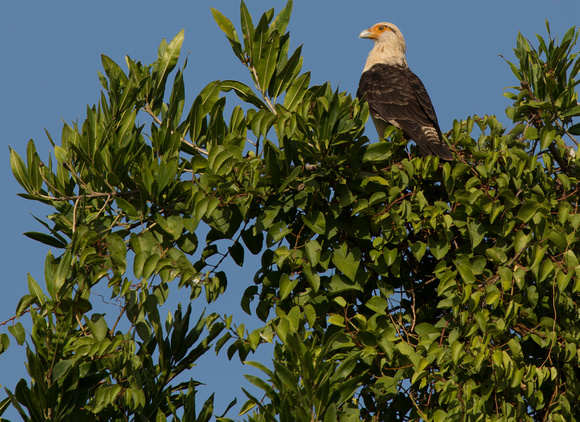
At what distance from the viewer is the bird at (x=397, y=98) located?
18.0ft

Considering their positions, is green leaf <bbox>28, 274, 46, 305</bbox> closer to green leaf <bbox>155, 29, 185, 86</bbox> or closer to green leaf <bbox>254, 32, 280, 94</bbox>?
green leaf <bbox>155, 29, 185, 86</bbox>

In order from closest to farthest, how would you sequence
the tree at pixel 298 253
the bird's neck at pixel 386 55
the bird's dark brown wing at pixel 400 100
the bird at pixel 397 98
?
1. the tree at pixel 298 253
2. the bird at pixel 397 98
3. the bird's dark brown wing at pixel 400 100
4. the bird's neck at pixel 386 55

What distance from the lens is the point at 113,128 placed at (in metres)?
4.08

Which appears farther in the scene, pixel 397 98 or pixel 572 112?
pixel 397 98

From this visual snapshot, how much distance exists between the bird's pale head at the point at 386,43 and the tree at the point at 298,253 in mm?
4060

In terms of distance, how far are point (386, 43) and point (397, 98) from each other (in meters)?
2.19

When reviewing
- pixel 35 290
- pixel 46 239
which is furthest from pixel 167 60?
pixel 35 290

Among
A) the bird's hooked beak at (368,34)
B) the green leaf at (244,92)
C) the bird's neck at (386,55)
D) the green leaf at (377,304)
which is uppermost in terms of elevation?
the bird's hooked beak at (368,34)

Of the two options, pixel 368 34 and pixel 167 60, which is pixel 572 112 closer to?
pixel 167 60

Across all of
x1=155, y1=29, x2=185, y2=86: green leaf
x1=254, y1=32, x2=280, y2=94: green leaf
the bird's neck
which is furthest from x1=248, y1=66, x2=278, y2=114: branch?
the bird's neck

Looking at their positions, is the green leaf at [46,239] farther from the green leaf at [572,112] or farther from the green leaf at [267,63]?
the green leaf at [572,112]

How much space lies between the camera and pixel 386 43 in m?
8.47

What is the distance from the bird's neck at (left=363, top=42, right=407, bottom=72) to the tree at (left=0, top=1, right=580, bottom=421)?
12.9ft

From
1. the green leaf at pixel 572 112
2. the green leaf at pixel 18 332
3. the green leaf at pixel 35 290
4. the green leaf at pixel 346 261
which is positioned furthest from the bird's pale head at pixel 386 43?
the green leaf at pixel 18 332
